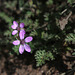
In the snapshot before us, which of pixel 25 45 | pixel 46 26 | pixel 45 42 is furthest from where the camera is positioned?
pixel 46 26

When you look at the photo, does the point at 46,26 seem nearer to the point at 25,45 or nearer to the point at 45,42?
the point at 45,42

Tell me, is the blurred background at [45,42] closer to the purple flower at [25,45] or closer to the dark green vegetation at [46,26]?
the dark green vegetation at [46,26]

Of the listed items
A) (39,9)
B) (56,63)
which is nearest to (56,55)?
(56,63)

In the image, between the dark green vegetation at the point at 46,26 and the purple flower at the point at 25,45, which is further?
the dark green vegetation at the point at 46,26

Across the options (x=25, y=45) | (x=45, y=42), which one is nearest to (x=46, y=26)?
(x=45, y=42)

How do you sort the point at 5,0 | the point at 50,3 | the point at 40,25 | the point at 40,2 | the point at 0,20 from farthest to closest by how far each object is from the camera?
the point at 5,0, the point at 0,20, the point at 40,2, the point at 50,3, the point at 40,25

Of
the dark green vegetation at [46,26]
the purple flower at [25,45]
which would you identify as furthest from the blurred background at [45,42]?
the purple flower at [25,45]

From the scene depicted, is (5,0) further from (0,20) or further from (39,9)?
(39,9)

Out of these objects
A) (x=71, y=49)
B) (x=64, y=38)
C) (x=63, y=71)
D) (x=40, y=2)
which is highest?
(x=40, y=2)
